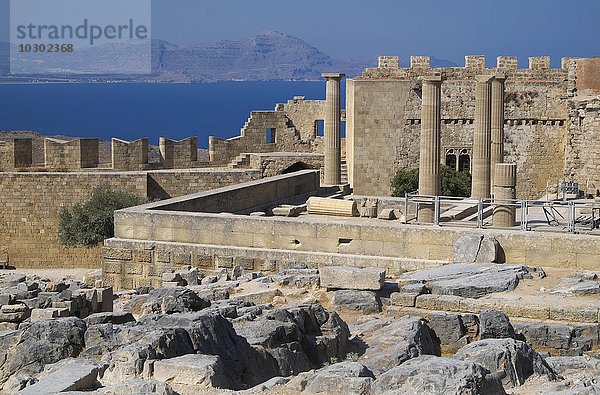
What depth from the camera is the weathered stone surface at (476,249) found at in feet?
48.2

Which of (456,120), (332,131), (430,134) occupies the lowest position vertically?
(430,134)

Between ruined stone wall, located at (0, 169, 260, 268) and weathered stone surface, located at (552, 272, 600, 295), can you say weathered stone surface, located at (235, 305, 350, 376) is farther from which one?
ruined stone wall, located at (0, 169, 260, 268)

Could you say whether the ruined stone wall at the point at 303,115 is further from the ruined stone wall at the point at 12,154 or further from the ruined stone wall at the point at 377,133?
the ruined stone wall at the point at 12,154

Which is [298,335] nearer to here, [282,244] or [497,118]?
[282,244]

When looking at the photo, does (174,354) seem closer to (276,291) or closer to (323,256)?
(276,291)

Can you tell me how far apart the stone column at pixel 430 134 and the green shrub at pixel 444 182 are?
683 centimetres

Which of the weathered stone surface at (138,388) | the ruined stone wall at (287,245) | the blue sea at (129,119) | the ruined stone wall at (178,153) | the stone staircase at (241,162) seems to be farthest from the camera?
the blue sea at (129,119)

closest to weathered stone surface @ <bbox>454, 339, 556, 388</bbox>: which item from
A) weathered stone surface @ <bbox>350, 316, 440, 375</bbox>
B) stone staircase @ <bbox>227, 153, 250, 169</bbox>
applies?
weathered stone surface @ <bbox>350, 316, 440, 375</bbox>

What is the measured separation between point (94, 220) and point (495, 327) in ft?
57.1

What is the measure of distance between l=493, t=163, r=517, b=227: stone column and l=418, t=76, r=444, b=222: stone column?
3945 millimetres

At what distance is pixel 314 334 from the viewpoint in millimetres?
11430

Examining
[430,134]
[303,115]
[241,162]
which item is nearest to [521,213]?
[430,134]

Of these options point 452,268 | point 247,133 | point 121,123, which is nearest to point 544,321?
point 452,268

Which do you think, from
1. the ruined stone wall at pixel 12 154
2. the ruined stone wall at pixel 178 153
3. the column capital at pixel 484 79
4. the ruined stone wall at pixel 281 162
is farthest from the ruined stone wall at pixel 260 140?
the column capital at pixel 484 79
